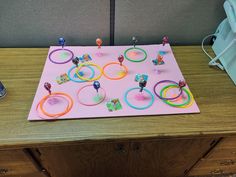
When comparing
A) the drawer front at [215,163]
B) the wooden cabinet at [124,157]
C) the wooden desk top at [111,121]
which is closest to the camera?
the wooden desk top at [111,121]

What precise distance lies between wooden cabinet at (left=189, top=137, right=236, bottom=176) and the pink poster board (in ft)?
0.88

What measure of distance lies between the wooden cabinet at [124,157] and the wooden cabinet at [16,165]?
60 mm

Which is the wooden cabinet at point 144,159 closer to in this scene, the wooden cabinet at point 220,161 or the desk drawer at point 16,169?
the wooden cabinet at point 220,161

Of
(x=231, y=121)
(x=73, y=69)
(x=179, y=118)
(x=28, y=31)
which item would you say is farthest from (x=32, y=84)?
(x=231, y=121)

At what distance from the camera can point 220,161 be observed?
1.05 m

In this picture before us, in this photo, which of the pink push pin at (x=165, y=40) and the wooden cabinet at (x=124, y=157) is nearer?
the wooden cabinet at (x=124, y=157)

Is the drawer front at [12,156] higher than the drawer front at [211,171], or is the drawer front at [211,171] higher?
the drawer front at [12,156]

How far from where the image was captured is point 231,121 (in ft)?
2.46

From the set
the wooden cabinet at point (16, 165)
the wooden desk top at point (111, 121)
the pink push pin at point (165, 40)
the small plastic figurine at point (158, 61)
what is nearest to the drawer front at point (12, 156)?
the wooden cabinet at point (16, 165)

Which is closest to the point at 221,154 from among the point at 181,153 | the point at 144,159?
the point at 181,153

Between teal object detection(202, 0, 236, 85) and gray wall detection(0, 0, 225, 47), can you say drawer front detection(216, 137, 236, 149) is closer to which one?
teal object detection(202, 0, 236, 85)

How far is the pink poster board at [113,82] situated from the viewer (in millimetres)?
747

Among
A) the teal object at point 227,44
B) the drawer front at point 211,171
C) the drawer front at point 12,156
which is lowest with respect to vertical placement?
the drawer front at point 211,171

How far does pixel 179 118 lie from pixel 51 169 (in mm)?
587
